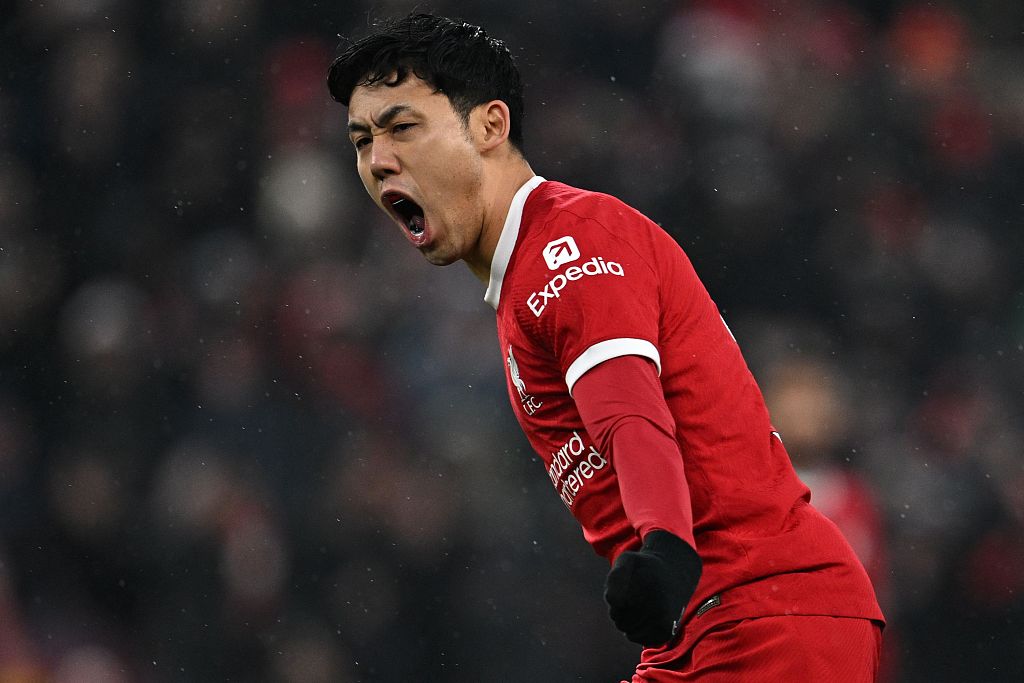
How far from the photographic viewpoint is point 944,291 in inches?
163

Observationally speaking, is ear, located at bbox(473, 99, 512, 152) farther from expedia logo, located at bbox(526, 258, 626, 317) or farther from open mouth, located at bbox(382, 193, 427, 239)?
expedia logo, located at bbox(526, 258, 626, 317)

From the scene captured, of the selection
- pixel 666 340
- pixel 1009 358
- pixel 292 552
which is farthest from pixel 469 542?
pixel 666 340

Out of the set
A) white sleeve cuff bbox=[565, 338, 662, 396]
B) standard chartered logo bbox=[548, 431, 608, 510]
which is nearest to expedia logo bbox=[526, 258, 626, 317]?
white sleeve cuff bbox=[565, 338, 662, 396]

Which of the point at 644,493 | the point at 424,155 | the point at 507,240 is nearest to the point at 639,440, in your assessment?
the point at 644,493

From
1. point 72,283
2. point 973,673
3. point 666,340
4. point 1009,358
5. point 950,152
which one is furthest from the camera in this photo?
point 72,283

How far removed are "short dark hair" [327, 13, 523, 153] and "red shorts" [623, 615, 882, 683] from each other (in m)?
0.85

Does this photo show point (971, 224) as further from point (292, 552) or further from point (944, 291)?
point (292, 552)

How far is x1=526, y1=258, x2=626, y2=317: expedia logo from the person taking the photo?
1.53 m

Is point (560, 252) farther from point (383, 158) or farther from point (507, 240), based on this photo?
point (383, 158)

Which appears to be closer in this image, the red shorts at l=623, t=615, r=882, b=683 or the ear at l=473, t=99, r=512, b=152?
the red shorts at l=623, t=615, r=882, b=683

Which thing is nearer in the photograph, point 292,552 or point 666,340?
point 666,340

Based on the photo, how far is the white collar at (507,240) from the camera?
5.90 feet

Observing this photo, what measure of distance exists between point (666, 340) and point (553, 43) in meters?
3.18

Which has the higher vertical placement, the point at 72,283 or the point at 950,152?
the point at 950,152
